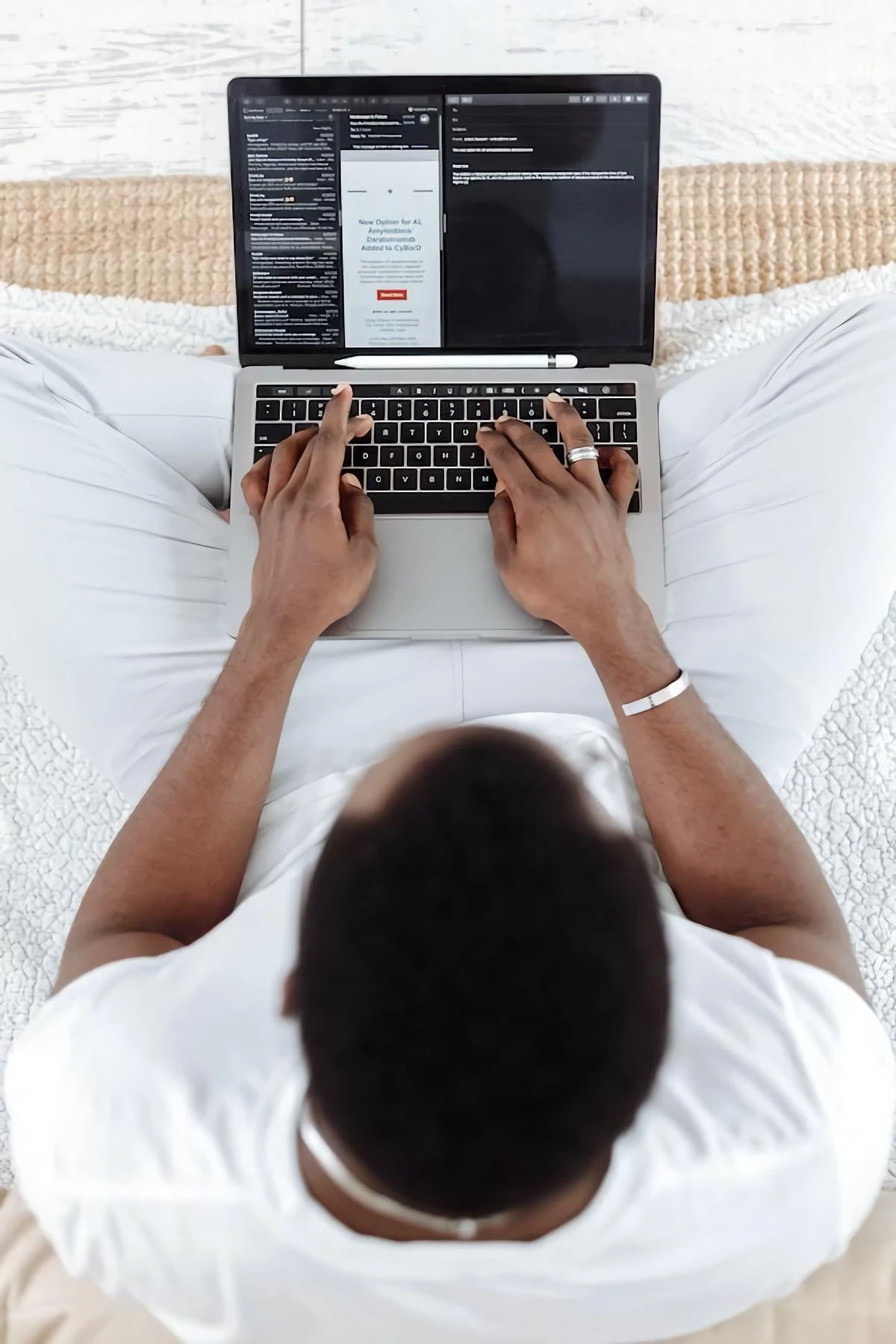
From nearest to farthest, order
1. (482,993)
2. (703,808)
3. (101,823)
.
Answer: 1. (482,993)
2. (703,808)
3. (101,823)

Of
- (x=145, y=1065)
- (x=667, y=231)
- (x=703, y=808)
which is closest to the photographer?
(x=145, y=1065)

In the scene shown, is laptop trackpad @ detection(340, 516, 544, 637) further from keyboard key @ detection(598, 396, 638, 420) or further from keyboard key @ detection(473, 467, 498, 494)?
keyboard key @ detection(598, 396, 638, 420)

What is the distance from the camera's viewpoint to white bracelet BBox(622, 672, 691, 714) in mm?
788

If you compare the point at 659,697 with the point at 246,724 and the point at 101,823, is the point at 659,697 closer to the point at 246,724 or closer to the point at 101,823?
the point at 246,724

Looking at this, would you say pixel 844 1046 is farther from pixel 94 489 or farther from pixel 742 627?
pixel 94 489

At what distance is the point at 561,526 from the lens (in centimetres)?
81

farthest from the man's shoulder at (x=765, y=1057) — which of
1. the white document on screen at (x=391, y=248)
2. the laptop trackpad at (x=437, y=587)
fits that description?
the white document on screen at (x=391, y=248)

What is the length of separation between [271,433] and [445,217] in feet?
0.77

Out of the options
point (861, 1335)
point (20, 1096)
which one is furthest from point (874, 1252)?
point (20, 1096)

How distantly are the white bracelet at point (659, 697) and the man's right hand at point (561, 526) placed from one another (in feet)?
0.22

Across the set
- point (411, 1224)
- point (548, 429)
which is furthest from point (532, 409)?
point (411, 1224)

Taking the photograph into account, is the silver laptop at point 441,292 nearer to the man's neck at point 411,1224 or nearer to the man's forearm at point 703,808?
the man's forearm at point 703,808

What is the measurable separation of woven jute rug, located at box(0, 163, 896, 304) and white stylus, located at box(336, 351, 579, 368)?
358 millimetres

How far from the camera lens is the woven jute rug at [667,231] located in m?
1.18
